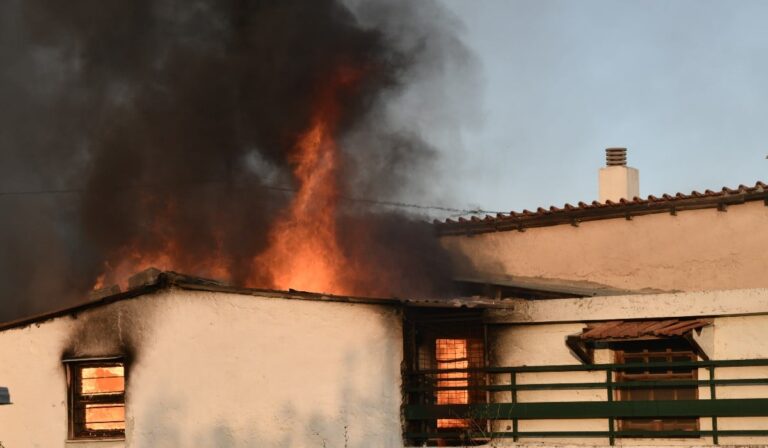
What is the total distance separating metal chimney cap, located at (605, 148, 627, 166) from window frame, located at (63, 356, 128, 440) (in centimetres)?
1684

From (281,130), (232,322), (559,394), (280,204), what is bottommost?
(559,394)

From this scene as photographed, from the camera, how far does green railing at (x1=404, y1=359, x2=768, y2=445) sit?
58.8 ft

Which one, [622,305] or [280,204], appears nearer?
[622,305]

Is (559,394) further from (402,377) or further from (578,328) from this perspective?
(402,377)

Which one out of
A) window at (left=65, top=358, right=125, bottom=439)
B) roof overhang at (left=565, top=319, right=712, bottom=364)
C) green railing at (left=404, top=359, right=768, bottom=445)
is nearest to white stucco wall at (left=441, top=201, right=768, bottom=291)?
roof overhang at (left=565, top=319, right=712, bottom=364)

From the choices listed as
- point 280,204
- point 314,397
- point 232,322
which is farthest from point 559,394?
point 280,204

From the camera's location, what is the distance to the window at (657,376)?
18828 millimetres

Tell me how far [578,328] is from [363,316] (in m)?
3.33

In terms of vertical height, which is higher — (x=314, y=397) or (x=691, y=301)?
(x=691, y=301)

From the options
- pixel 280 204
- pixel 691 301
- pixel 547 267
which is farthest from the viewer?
pixel 547 267

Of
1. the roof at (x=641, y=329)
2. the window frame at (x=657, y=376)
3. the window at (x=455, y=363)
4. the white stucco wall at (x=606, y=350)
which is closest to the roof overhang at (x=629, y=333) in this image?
the roof at (x=641, y=329)

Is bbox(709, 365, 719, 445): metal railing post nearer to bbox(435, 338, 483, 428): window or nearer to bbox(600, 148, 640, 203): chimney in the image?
bbox(435, 338, 483, 428): window

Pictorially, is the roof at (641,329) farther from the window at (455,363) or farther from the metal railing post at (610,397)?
the window at (455,363)

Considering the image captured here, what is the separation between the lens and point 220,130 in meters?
28.1
